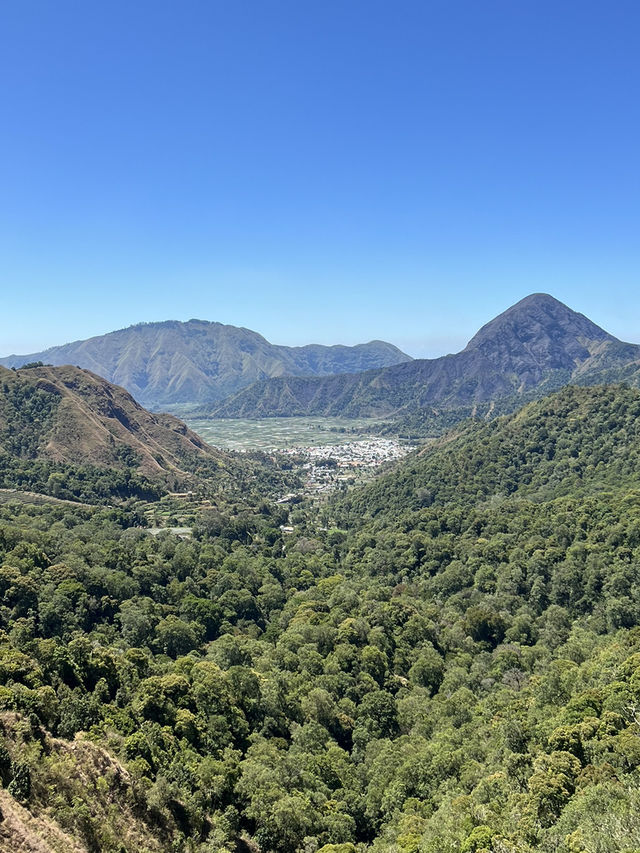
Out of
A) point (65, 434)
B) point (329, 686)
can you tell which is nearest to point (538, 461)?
point (329, 686)

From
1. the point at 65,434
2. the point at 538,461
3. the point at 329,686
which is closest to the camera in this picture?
the point at 329,686

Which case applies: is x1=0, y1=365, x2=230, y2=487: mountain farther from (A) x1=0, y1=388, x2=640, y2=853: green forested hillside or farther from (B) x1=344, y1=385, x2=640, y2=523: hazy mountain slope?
(B) x1=344, y1=385, x2=640, y2=523: hazy mountain slope

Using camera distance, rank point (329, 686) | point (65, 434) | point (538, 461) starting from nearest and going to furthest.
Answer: point (329, 686)
point (538, 461)
point (65, 434)

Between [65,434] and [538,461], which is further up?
[65,434]

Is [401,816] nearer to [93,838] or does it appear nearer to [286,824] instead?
Answer: [286,824]

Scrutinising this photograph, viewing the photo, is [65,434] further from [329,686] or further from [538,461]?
[538,461]

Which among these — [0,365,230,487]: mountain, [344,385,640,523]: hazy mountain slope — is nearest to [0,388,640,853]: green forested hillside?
[344,385,640,523]: hazy mountain slope

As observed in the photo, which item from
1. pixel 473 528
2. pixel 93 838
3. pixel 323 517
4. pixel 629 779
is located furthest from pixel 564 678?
pixel 323 517

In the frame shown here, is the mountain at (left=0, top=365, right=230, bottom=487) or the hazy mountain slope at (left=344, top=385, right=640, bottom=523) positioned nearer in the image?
the hazy mountain slope at (left=344, top=385, right=640, bottom=523)
